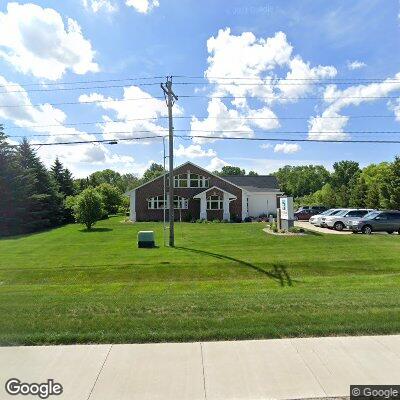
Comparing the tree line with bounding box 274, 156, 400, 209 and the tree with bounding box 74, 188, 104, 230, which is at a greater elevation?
the tree line with bounding box 274, 156, 400, 209

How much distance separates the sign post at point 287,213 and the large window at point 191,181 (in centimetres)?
1795

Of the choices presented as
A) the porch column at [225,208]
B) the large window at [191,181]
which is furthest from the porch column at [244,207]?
the large window at [191,181]

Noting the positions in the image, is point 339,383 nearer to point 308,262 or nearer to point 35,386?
point 35,386

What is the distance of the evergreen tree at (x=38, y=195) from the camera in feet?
131

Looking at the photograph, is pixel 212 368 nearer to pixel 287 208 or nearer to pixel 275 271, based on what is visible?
pixel 275 271

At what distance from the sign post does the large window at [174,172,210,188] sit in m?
18.0

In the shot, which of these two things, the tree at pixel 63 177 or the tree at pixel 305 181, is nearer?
the tree at pixel 63 177

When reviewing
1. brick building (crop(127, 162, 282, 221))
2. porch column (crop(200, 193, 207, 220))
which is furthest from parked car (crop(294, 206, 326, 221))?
porch column (crop(200, 193, 207, 220))

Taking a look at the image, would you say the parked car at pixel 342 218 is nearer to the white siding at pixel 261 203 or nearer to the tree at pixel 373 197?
the white siding at pixel 261 203

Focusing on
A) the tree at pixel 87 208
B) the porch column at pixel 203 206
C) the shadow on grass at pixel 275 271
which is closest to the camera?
the shadow on grass at pixel 275 271

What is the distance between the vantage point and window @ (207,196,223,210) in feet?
140

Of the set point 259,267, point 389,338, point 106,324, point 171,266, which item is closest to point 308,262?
point 259,267

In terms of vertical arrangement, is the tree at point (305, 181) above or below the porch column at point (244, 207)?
above

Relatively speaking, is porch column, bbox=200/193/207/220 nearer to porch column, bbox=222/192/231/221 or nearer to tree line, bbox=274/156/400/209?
porch column, bbox=222/192/231/221
